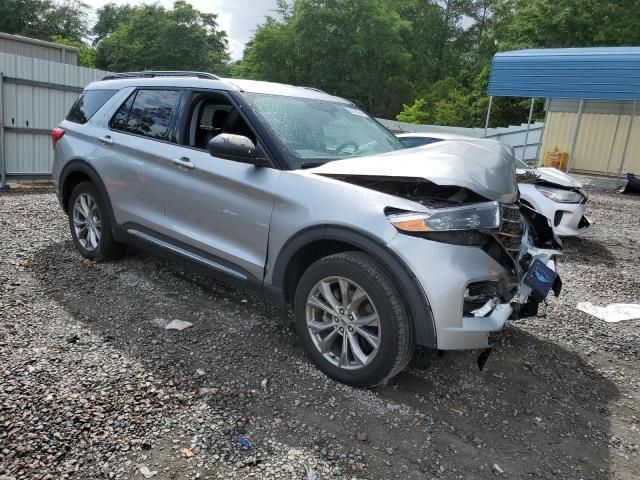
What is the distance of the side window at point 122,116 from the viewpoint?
4594 millimetres

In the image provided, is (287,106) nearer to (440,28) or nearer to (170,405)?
(170,405)

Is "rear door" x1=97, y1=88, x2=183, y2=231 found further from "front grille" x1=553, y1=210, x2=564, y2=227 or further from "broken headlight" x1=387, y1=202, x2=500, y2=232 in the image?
"front grille" x1=553, y1=210, x2=564, y2=227

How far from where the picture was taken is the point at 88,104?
5.04 metres

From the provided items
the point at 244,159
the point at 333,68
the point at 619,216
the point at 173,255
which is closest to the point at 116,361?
the point at 173,255

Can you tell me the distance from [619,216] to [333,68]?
34.8 meters

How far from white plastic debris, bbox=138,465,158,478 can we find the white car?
5.33 m

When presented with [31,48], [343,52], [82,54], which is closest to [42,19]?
[82,54]

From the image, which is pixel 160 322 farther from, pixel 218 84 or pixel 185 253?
pixel 218 84

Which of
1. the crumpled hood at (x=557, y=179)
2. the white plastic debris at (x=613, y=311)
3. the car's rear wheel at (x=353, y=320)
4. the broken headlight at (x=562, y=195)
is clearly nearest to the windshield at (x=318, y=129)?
the car's rear wheel at (x=353, y=320)

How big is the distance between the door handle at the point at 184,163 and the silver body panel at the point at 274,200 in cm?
1

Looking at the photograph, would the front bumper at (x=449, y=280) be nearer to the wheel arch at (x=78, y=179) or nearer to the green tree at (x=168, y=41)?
the wheel arch at (x=78, y=179)

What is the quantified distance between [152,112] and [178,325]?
6.10 feet

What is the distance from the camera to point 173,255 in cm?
404

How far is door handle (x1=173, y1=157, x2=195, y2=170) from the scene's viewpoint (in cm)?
381
